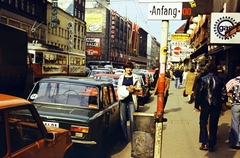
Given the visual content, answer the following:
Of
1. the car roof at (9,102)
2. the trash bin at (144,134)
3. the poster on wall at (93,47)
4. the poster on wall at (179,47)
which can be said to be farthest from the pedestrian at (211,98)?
the poster on wall at (93,47)

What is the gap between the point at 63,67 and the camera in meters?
30.2

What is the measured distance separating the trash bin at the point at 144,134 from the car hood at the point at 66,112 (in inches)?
45.9

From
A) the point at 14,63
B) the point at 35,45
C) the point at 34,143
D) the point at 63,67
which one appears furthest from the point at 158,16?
the point at 63,67

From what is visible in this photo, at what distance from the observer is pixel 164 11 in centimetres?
414

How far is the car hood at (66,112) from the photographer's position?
17.8 ft

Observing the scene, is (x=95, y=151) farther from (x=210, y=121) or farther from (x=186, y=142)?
(x=186, y=142)

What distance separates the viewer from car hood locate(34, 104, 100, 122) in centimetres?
543

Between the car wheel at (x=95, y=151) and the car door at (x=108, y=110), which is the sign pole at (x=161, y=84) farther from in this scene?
the car door at (x=108, y=110)

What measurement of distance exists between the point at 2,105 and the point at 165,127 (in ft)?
22.8

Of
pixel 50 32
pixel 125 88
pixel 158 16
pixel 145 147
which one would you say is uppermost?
pixel 50 32

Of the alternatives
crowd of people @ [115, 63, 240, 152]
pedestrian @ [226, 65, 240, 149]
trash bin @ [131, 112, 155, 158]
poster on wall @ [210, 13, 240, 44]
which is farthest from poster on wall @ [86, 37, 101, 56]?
trash bin @ [131, 112, 155, 158]

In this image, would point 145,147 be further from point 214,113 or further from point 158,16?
point 214,113

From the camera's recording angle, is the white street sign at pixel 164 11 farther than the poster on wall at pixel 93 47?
No

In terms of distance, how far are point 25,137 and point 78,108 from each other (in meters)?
2.52
